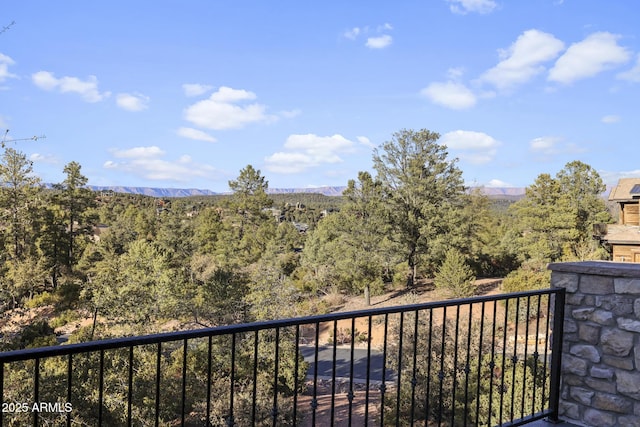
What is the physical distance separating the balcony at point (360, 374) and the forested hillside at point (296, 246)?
2526 mm

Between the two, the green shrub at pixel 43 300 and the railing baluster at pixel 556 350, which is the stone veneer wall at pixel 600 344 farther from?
the green shrub at pixel 43 300

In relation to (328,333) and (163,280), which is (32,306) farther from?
(328,333)

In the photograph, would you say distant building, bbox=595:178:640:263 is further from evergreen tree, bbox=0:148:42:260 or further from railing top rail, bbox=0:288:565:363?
evergreen tree, bbox=0:148:42:260

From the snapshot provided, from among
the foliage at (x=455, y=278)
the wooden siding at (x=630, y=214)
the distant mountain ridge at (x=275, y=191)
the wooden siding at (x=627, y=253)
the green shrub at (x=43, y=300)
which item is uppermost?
the distant mountain ridge at (x=275, y=191)

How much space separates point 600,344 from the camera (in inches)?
110

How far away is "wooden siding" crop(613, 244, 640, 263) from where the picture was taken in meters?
11.1

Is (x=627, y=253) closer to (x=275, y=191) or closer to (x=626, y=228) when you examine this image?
(x=626, y=228)

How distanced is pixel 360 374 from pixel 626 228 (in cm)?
863

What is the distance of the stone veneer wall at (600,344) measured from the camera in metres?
2.65

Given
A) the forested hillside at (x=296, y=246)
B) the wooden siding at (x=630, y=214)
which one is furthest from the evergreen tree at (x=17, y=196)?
the wooden siding at (x=630, y=214)

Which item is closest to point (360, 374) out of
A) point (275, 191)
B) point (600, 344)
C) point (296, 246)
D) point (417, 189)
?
point (417, 189)

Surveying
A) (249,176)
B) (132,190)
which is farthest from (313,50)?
(132,190)

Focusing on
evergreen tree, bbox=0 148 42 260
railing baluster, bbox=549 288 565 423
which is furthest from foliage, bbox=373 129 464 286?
railing baluster, bbox=549 288 565 423

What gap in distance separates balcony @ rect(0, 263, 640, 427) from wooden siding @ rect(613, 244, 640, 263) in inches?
136
